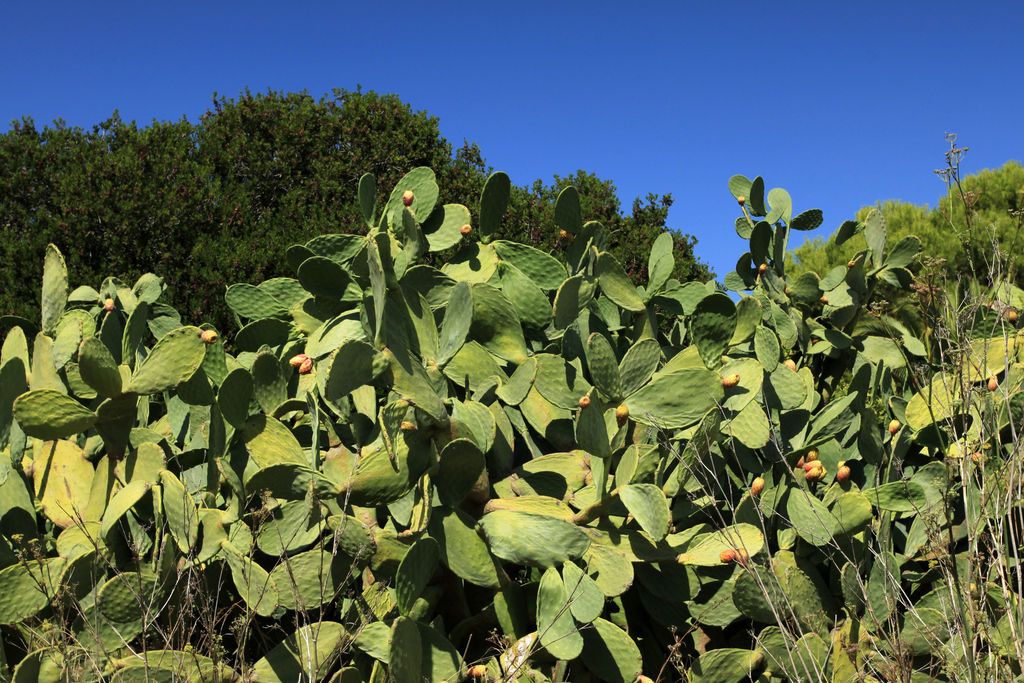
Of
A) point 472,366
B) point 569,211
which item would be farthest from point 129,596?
point 569,211

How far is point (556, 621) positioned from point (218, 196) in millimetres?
5235

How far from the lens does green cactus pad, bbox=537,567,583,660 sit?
150 cm

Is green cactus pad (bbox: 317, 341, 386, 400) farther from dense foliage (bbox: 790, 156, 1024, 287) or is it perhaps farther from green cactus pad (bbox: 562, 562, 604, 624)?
dense foliage (bbox: 790, 156, 1024, 287)

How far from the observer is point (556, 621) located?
1.52 m

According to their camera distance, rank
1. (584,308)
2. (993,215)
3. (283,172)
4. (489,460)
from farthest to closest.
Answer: (993,215) < (283,172) < (584,308) < (489,460)

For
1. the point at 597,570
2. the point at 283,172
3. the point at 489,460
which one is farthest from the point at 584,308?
the point at 283,172

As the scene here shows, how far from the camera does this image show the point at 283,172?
262 inches

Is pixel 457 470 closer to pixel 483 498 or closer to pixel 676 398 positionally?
pixel 483 498

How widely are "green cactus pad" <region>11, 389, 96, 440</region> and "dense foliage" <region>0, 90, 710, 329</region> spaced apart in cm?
336

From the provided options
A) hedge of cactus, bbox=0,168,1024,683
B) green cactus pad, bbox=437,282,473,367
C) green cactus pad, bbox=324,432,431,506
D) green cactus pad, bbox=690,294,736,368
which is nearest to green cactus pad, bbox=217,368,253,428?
hedge of cactus, bbox=0,168,1024,683

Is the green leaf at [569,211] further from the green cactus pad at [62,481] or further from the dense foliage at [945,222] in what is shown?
the dense foliage at [945,222]

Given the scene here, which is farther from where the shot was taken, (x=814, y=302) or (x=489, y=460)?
(x=814, y=302)

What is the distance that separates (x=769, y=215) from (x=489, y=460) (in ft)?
4.50

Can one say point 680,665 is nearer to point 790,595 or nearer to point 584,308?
point 790,595
